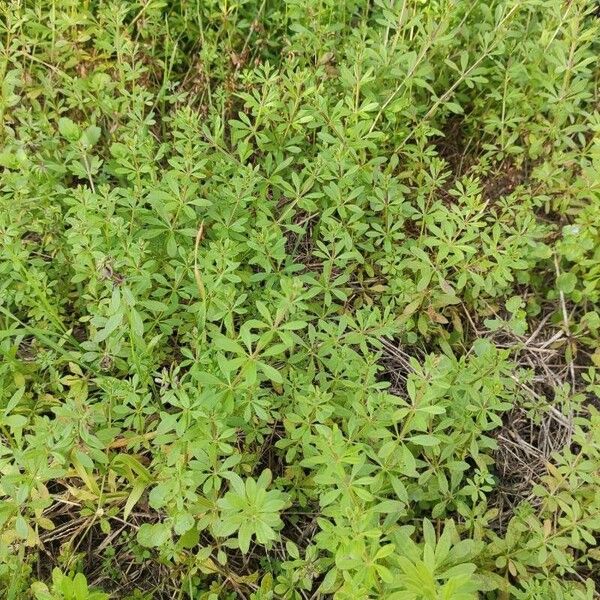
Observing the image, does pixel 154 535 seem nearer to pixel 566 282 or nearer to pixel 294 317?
pixel 294 317

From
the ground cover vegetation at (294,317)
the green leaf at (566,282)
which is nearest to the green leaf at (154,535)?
the ground cover vegetation at (294,317)

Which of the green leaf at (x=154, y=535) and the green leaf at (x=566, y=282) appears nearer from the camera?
the green leaf at (x=154, y=535)

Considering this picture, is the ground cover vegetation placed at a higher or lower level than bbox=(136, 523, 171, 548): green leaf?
higher

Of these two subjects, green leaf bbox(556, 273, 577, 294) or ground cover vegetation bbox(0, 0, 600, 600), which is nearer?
ground cover vegetation bbox(0, 0, 600, 600)

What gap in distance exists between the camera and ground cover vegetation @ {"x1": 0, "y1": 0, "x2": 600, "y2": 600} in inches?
94.3

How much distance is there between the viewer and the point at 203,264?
2.70 meters

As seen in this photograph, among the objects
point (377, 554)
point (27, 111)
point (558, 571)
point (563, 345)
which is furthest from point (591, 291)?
point (27, 111)

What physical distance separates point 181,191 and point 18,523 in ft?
5.08

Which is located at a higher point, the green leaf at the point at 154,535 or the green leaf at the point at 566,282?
the green leaf at the point at 566,282

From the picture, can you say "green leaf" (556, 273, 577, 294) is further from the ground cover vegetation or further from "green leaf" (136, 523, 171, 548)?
"green leaf" (136, 523, 171, 548)

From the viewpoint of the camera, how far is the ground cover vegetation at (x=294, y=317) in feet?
7.86

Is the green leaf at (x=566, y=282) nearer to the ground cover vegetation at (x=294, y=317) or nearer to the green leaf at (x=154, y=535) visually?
the ground cover vegetation at (x=294, y=317)

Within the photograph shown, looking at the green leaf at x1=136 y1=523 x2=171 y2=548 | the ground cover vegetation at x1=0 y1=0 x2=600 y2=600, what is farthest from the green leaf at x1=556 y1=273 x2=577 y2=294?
the green leaf at x1=136 y1=523 x2=171 y2=548

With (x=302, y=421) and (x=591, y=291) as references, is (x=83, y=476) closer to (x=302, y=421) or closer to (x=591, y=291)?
(x=302, y=421)
